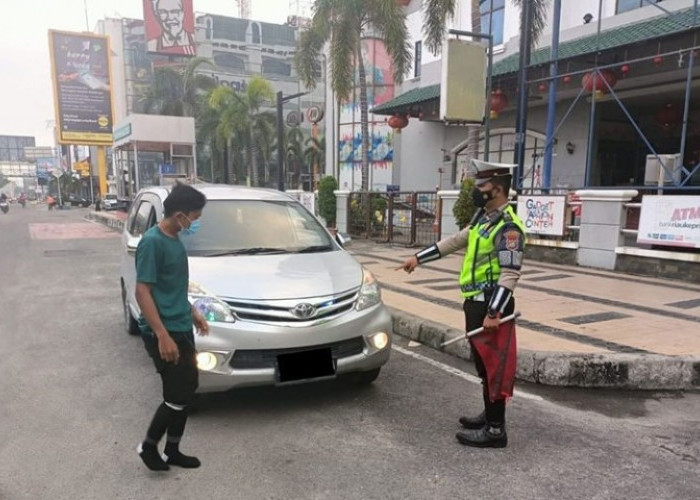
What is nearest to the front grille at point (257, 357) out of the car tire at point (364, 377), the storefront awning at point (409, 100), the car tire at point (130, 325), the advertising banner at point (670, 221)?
the car tire at point (364, 377)

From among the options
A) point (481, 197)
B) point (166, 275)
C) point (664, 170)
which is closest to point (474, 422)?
point (481, 197)

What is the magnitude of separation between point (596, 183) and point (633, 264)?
1082 cm

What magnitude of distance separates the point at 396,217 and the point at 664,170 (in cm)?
630

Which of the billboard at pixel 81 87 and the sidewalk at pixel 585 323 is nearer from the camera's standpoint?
the sidewalk at pixel 585 323

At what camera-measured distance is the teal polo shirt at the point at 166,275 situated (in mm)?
2881

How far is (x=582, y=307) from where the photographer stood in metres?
6.93

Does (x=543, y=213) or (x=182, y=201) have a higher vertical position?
(x=182, y=201)

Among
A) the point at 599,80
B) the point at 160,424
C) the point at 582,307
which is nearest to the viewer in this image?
the point at 160,424

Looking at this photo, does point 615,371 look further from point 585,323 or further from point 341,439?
point 341,439

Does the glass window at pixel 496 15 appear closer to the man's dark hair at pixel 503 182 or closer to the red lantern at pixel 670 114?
the red lantern at pixel 670 114

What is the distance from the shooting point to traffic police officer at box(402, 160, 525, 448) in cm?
323

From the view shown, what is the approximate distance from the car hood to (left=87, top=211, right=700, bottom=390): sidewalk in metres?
1.85

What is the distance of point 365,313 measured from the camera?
→ 4.09 metres

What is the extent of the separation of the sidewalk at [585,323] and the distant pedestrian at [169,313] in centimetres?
308
